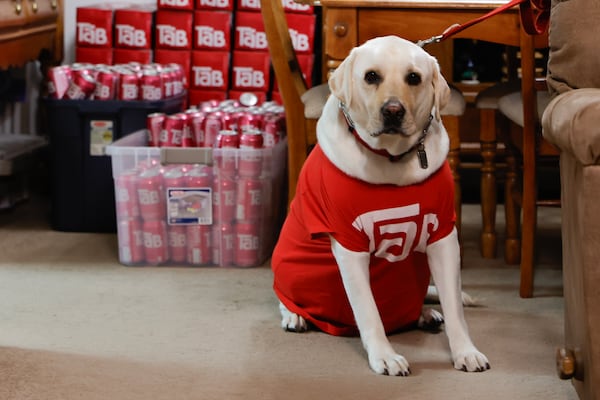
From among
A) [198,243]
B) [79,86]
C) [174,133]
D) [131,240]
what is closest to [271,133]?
[174,133]

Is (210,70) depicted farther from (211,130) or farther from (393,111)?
(393,111)

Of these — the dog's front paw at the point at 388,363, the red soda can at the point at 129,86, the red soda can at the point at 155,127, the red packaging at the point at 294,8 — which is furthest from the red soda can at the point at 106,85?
the dog's front paw at the point at 388,363

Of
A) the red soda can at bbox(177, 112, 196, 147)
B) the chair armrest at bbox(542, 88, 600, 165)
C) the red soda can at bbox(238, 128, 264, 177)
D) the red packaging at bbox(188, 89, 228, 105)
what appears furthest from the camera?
the red packaging at bbox(188, 89, 228, 105)

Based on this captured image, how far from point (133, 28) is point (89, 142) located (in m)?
0.60

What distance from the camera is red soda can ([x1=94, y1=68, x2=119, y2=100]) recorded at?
3.09 m

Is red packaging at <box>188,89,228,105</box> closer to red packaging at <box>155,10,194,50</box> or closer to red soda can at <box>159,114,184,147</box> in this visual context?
red packaging at <box>155,10,194,50</box>

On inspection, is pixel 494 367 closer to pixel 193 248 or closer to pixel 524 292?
pixel 524 292

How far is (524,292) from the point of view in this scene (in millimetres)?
2424

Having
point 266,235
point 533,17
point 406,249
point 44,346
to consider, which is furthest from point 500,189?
point 44,346

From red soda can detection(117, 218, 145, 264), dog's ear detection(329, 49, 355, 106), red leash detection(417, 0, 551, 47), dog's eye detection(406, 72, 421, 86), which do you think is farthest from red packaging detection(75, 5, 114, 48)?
dog's eye detection(406, 72, 421, 86)

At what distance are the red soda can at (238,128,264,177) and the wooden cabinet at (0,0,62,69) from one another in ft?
3.16

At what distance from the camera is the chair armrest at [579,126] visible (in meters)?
1.43

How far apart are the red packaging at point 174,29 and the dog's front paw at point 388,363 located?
6.28ft

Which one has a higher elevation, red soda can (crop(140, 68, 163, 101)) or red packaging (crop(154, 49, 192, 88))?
red packaging (crop(154, 49, 192, 88))
